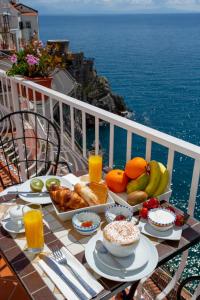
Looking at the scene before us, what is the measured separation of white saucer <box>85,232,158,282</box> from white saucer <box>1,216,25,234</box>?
1.14ft

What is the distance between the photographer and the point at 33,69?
3.35 m

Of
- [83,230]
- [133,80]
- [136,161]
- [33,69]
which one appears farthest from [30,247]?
[133,80]

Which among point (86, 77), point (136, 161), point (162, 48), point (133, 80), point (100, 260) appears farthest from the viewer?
point (162, 48)

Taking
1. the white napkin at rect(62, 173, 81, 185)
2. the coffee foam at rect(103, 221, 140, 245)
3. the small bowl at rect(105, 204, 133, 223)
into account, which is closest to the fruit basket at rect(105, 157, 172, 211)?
the small bowl at rect(105, 204, 133, 223)

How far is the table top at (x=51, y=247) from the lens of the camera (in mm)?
1104

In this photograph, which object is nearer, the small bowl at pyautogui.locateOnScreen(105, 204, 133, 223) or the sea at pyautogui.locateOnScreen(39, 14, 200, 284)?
the small bowl at pyautogui.locateOnScreen(105, 204, 133, 223)

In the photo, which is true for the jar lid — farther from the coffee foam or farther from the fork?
the coffee foam

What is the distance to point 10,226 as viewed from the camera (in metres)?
1.43

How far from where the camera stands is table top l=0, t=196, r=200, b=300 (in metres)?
1.10

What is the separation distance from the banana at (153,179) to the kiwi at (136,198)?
0.07m

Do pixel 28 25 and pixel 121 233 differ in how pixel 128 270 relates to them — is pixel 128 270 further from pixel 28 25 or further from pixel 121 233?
pixel 28 25

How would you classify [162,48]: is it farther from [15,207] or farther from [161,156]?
[15,207]

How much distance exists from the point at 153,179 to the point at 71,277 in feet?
2.44

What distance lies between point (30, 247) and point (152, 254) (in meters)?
0.52
